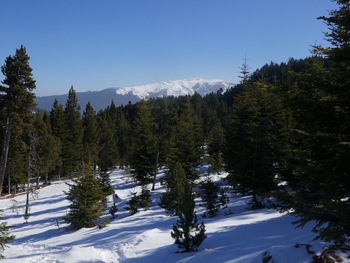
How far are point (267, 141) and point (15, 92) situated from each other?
1972 cm

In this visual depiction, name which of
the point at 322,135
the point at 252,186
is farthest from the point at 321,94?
the point at 252,186

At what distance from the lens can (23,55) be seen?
22.7 metres

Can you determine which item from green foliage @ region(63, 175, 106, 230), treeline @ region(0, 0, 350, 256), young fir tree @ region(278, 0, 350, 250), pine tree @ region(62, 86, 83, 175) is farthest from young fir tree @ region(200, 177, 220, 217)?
pine tree @ region(62, 86, 83, 175)

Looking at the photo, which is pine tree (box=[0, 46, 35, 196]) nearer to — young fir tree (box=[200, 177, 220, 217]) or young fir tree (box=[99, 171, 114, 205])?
young fir tree (box=[99, 171, 114, 205])

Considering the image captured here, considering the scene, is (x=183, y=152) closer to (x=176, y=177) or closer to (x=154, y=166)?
(x=154, y=166)

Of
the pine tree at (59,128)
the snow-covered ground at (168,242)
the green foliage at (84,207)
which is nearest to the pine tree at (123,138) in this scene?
the pine tree at (59,128)

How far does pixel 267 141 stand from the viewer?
20641 millimetres

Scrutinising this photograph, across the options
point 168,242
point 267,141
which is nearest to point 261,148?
point 267,141

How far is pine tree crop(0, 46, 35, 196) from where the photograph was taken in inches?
873

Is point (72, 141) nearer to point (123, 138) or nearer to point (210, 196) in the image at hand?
point (123, 138)

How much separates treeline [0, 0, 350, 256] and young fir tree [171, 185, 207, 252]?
1.01 metres

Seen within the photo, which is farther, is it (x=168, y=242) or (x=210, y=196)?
(x=210, y=196)

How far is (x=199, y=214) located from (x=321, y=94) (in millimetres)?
15613

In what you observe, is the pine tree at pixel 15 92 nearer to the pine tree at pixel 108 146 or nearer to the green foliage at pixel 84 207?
the green foliage at pixel 84 207
